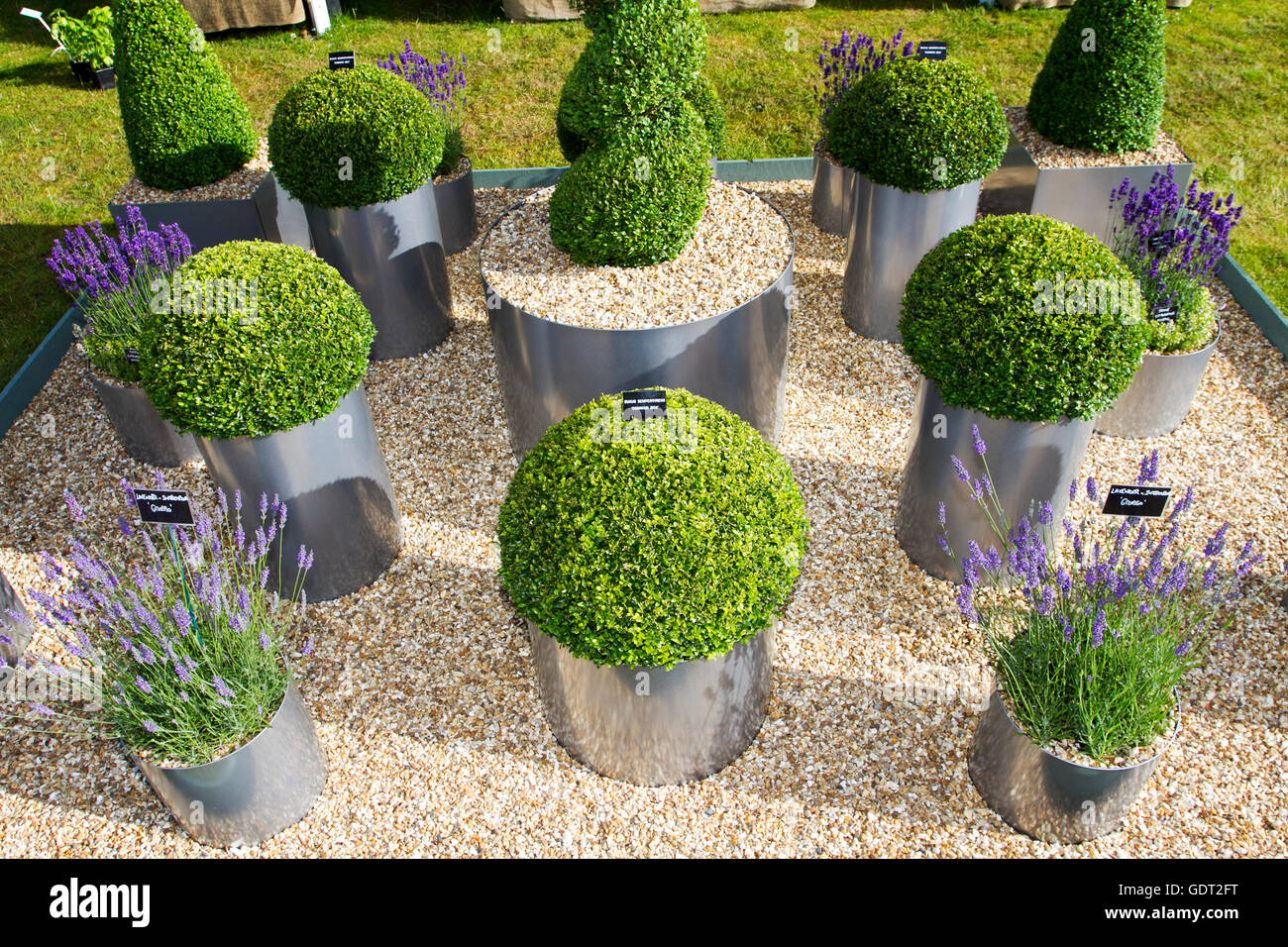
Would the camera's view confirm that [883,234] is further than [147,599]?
Yes

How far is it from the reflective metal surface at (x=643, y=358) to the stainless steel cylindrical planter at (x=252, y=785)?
214 centimetres

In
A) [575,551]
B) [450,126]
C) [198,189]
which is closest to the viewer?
[575,551]

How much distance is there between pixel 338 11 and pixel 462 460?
8.52 m

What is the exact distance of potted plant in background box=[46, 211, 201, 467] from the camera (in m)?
5.87

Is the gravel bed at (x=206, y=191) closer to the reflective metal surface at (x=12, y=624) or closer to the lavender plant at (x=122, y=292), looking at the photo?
the lavender plant at (x=122, y=292)

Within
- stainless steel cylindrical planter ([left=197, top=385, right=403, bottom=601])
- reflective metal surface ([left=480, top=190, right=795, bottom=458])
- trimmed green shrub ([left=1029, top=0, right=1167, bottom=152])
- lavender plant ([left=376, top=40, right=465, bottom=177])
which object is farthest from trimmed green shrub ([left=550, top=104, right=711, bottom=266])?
trimmed green shrub ([left=1029, top=0, right=1167, bottom=152])

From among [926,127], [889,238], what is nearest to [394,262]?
[889,238]

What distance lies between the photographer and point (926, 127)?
A: 20.2 ft

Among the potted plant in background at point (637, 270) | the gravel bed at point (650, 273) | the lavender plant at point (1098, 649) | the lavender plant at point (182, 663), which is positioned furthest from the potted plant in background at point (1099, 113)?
the lavender plant at point (182, 663)

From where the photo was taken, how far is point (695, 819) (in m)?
4.29

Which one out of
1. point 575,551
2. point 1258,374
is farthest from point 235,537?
point 1258,374

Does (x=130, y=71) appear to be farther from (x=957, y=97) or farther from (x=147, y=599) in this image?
(x=957, y=97)

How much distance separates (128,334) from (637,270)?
307 centimetres

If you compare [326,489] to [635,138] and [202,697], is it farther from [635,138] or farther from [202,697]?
[635,138]
